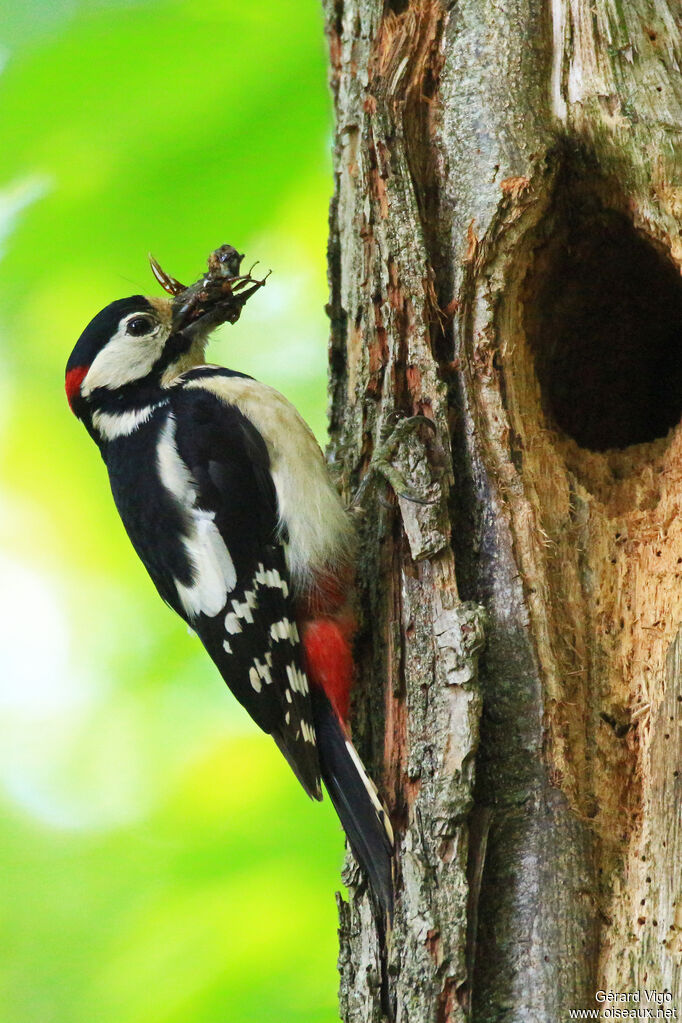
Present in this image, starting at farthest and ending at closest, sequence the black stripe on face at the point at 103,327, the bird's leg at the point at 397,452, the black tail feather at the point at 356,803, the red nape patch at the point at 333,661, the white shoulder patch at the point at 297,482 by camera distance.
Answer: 1. the black stripe on face at the point at 103,327
2. the white shoulder patch at the point at 297,482
3. the red nape patch at the point at 333,661
4. the bird's leg at the point at 397,452
5. the black tail feather at the point at 356,803

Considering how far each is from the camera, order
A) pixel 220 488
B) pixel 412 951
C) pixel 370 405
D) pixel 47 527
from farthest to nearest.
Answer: pixel 47 527 → pixel 220 488 → pixel 370 405 → pixel 412 951

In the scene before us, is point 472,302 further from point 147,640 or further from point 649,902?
point 147,640

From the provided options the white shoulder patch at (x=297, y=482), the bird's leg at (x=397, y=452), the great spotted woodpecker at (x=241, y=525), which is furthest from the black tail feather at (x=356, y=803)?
the bird's leg at (x=397, y=452)

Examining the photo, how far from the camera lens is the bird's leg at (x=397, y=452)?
7.07 ft

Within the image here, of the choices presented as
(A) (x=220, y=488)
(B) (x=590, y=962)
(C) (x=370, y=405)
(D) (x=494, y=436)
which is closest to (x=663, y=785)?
(B) (x=590, y=962)

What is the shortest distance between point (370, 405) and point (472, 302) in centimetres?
34

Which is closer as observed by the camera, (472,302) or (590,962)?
(590,962)

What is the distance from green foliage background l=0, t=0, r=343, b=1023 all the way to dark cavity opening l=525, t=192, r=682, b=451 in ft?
2.83

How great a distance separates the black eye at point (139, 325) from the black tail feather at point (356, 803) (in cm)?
126

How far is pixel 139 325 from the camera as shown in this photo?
3027 mm

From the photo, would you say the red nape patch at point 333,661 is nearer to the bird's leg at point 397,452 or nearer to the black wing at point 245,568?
the black wing at point 245,568

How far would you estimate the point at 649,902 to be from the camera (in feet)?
6.07

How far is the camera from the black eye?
3002mm

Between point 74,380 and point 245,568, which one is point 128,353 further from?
point 245,568
